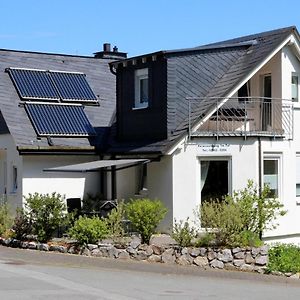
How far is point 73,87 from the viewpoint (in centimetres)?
2748

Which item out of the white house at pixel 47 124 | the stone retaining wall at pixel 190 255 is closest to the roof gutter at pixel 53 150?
the white house at pixel 47 124

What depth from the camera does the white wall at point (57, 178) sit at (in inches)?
950

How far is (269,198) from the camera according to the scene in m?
22.6

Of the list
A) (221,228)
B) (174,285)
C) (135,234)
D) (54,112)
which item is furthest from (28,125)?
(174,285)

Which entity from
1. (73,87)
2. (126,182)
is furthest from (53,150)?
(73,87)

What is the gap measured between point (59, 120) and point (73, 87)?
7.70 ft

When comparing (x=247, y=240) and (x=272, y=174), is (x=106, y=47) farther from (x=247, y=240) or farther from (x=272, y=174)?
(x=247, y=240)

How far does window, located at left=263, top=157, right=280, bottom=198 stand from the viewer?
23.0 m

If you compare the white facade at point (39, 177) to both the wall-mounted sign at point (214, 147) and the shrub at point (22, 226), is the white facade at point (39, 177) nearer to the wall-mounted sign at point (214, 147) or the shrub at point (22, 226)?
the shrub at point (22, 226)

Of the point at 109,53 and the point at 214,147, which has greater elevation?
the point at 109,53

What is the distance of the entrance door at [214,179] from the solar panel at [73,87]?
6.75 meters

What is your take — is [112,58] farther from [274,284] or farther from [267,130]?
[274,284]

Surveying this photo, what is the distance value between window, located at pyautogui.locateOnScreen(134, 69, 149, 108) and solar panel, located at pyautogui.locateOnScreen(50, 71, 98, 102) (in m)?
3.58

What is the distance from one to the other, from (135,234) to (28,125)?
710 cm
